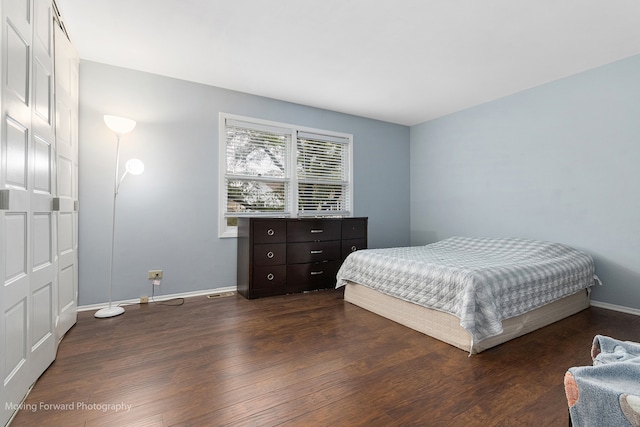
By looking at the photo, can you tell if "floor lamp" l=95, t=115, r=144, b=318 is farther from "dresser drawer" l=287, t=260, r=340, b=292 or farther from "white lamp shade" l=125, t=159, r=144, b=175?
"dresser drawer" l=287, t=260, r=340, b=292

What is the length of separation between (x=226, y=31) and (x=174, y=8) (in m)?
0.43

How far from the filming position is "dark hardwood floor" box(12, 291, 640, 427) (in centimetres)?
147

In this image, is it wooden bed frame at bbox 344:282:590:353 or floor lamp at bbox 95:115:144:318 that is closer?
wooden bed frame at bbox 344:282:590:353

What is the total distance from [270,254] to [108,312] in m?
1.65

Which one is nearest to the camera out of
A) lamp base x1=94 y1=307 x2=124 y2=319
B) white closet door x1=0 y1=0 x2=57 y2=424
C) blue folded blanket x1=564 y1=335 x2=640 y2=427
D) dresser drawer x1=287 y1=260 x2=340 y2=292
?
blue folded blanket x1=564 y1=335 x2=640 y2=427

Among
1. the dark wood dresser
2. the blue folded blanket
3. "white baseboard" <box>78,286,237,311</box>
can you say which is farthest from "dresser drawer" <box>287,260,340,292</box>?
the blue folded blanket

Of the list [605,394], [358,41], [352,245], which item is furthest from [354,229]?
[605,394]

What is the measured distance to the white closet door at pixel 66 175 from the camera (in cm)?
230

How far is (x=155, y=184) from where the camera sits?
3.40 metres

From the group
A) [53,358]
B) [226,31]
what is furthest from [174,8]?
[53,358]

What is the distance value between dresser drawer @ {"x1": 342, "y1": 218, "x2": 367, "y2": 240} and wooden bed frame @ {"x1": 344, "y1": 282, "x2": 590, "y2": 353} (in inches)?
36.0

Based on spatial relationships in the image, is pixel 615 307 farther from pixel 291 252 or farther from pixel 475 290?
pixel 291 252

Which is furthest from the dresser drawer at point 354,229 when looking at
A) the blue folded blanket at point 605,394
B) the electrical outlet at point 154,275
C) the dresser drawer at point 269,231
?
the blue folded blanket at point 605,394

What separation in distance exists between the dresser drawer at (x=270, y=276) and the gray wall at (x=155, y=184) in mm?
505
